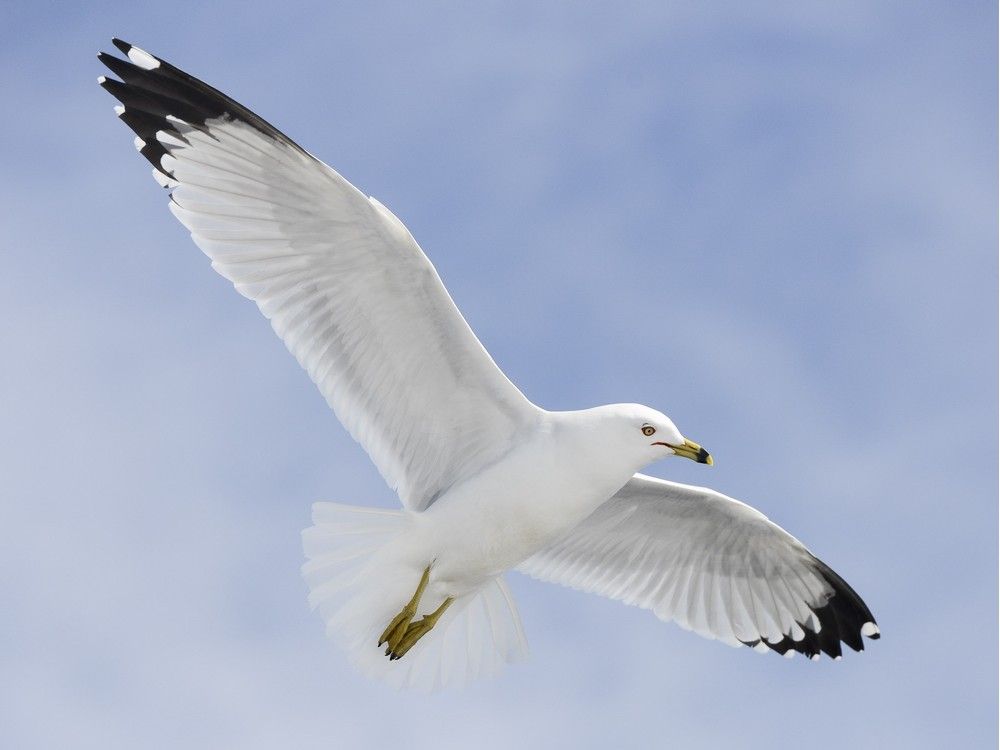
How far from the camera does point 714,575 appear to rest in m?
8.47

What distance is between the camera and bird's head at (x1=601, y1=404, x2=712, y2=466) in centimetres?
706

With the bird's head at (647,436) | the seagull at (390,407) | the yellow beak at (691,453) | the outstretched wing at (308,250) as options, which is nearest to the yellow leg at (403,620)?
the seagull at (390,407)

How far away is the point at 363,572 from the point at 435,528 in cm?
38

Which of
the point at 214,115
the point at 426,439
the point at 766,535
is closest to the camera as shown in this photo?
the point at 214,115

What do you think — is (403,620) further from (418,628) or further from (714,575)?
(714,575)

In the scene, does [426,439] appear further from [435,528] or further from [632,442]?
[632,442]

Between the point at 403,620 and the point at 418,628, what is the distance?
14cm

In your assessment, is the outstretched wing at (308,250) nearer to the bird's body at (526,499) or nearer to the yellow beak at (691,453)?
the bird's body at (526,499)

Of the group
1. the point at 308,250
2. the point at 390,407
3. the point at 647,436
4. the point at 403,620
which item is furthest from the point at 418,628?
the point at 308,250

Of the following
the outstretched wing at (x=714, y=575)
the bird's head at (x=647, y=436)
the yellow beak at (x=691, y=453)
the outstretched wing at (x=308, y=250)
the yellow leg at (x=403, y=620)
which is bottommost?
the outstretched wing at (x=714, y=575)

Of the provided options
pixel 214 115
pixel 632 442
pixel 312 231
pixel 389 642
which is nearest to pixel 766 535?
pixel 632 442

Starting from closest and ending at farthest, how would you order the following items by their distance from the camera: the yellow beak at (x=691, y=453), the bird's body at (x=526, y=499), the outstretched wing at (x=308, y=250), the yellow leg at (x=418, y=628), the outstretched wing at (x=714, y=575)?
the outstretched wing at (x=308, y=250) → the bird's body at (x=526, y=499) → the yellow beak at (x=691, y=453) → the yellow leg at (x=418, y=628) → the outstretched wing at (x=714, y=575)

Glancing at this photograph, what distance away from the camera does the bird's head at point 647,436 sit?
23.2ft

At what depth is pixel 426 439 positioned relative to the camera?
739cm
